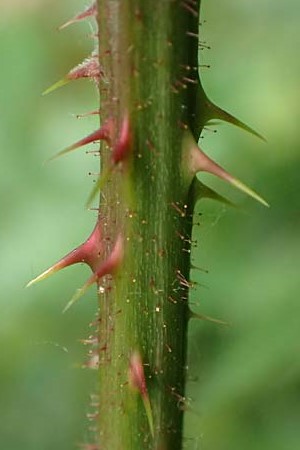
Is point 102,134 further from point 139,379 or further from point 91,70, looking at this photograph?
point 139,379

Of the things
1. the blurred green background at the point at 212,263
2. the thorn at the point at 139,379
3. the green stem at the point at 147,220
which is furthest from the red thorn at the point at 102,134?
the blurred green background at the point at 212,263

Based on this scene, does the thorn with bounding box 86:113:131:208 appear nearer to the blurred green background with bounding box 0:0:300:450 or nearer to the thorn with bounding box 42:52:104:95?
the thorn with bounding box 42:52:104:95

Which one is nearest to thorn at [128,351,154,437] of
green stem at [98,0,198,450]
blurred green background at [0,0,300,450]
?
green stem at [98,0,198,450]

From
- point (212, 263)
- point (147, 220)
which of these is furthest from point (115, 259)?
point (212, 263)

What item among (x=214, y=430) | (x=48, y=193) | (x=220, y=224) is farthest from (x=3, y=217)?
(x=214, y=430)

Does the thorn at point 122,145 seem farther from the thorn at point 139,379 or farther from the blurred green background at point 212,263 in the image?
the blurred green background at point 212,263

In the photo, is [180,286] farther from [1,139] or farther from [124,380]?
[1,139]
